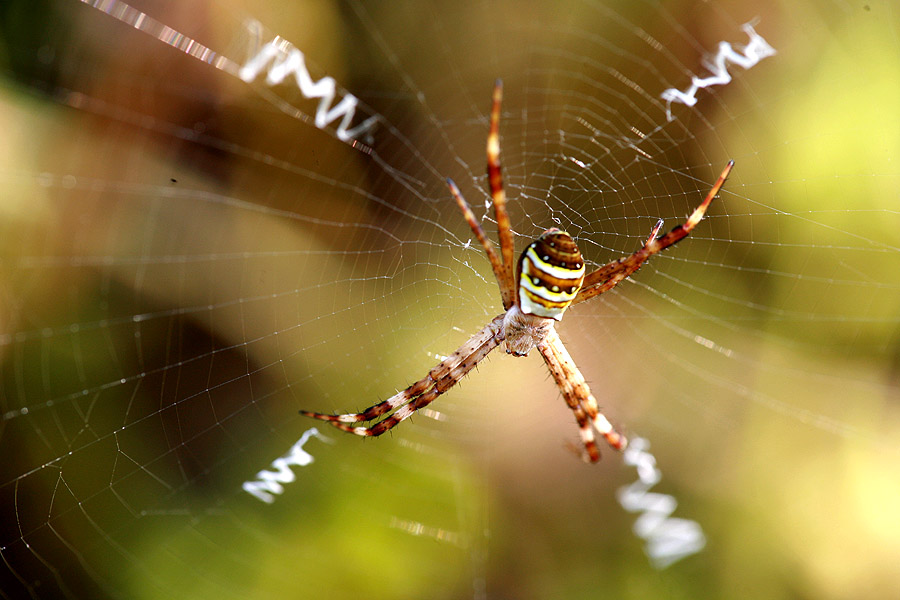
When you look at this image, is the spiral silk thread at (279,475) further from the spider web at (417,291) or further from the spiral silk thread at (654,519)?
the spiral silk thread at (654,519)

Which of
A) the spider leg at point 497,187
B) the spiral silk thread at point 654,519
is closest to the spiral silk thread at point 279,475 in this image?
the spider leg at point 497,187

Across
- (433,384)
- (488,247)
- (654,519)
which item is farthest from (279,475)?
(654,519)

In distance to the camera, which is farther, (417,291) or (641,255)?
(417,291)

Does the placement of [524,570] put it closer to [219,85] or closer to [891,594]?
[891,594]

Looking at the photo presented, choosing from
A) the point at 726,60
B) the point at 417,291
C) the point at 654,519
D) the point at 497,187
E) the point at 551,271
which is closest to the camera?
the point at 497,187

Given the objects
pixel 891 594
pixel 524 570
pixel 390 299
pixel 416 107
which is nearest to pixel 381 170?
pixel 416 107

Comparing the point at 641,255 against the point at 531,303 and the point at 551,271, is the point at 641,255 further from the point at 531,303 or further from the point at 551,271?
the point at 531,303
